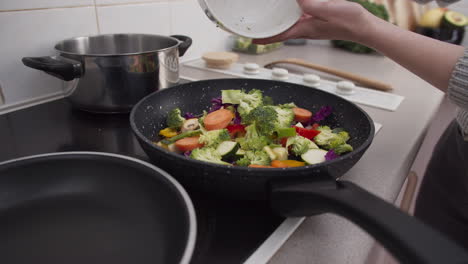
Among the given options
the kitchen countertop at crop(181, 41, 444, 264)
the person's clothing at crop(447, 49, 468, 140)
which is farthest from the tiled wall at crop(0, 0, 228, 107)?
the person's clothing at crop(447, 49, 468, 140)

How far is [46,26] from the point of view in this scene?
0.82 metres

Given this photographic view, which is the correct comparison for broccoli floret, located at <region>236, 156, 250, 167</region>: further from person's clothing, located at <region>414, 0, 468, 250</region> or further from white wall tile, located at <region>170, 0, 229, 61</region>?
white wall tile, located at <region>170, 0, 229, 61</region>

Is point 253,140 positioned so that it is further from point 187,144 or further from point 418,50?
point 418,50

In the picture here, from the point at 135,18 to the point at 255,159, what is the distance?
0.76m

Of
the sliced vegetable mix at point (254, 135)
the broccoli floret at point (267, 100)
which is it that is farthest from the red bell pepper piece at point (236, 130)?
the broccoli floret at point (267, 100)

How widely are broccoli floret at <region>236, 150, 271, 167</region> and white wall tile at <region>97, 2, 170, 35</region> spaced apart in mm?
689

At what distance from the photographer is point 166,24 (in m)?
1.19

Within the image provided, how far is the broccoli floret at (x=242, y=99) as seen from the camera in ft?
2.20

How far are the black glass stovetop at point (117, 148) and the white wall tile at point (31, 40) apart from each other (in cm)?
6

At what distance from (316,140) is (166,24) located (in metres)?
0.82

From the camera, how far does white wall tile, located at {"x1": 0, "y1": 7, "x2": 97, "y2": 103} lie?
0.76m

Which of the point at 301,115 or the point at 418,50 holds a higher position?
the point at 418,50

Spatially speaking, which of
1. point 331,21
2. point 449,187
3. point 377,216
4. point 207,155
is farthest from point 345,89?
point 377,216

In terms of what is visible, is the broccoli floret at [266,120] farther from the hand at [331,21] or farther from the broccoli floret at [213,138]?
the hand at [331,21]
